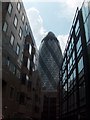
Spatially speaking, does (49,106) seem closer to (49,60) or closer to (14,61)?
(49,60)

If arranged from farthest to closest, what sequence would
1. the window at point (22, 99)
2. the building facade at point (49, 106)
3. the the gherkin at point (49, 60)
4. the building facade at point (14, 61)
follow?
the the gherkin at point (49, 60) < the building facade at point (49, 106) < the window at point (22, 99) < the building facade at point (14, 61)

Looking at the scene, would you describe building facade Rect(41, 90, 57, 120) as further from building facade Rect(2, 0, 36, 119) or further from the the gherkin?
building facade Rect(2, 0, 36, 119)

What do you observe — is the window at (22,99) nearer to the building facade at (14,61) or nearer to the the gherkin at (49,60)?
the building facade at (14,61)

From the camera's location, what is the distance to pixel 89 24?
2402cm

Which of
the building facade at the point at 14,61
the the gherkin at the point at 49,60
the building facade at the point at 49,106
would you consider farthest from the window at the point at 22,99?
the the gherkin at the point at 49,60

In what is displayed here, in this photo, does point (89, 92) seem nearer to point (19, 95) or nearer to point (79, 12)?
point (79, 12)

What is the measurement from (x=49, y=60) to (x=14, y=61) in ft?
411

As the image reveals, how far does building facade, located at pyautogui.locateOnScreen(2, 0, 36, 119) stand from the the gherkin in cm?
10851

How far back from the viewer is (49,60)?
525 ft

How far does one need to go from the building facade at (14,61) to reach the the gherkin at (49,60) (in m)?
109

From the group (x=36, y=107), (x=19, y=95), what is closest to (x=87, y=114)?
(x=19, y=95)

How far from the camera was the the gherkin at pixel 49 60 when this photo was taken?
153 meters

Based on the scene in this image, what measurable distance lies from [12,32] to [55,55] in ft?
413

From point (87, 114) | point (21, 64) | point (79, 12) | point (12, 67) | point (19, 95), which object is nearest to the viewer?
point (87, 114)
